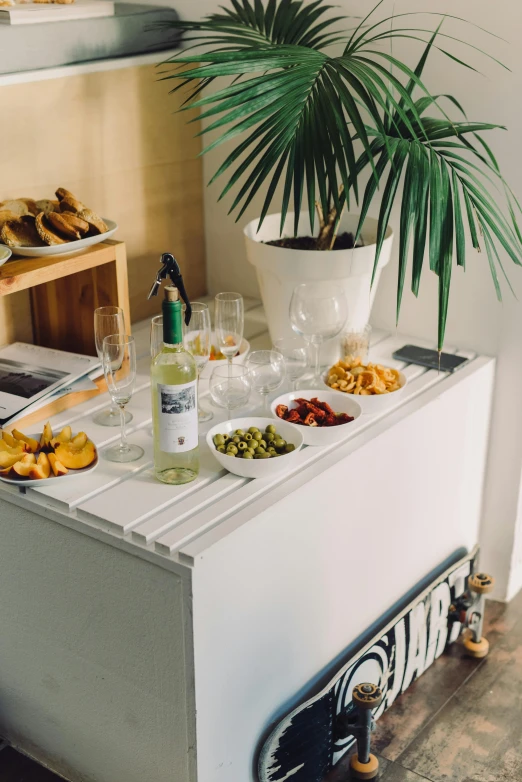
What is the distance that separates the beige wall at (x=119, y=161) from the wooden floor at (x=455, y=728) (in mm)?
1019

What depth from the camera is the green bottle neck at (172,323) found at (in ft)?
4.42

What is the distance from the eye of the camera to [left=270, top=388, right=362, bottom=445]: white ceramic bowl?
4.98ft

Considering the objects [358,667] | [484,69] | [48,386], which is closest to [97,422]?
[48,386]

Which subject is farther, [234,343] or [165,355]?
[234,343]

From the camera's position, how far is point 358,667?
5.26 feet

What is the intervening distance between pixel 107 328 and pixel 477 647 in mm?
1015

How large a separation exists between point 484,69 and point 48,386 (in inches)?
39.9

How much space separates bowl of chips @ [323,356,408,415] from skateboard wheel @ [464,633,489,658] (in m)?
0.58

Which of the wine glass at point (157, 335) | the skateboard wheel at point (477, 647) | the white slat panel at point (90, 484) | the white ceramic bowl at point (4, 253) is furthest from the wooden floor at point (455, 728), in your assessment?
the white ceramic bowl at point (4, 253)

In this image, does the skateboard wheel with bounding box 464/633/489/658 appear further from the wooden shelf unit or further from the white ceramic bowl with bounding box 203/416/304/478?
the wooden shelf unit

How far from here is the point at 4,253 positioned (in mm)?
1542

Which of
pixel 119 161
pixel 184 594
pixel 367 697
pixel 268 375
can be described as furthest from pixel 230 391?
pixel 119 161

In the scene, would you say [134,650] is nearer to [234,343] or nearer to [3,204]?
[234,343]

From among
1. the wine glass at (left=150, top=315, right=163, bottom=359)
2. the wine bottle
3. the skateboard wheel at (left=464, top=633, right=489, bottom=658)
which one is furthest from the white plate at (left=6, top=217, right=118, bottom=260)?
the skateboard wheel at (left=464, top=633, right=489, bottom=658)
